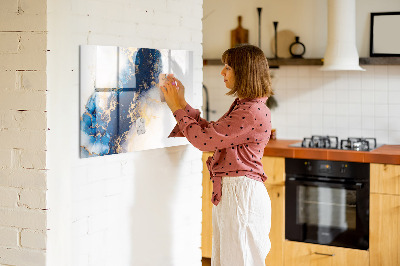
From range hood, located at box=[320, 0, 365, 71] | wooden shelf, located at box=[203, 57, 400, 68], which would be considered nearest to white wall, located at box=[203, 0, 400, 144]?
wooden shelf, located at box=[203, 57, 400, 68]

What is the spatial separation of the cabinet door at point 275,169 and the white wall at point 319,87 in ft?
2.28

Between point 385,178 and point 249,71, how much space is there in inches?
70.7

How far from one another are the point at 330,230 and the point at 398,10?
1.76 meters

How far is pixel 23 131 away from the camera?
2.33 meters

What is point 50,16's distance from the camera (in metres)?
2.26

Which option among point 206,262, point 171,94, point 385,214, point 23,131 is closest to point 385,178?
point 385,214

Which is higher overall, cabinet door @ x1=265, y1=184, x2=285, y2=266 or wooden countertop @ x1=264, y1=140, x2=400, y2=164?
wooden countertop @ x1=264, y1=140, x2=400, y2=164

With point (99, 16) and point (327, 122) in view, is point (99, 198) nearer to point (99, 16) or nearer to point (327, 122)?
point (99, 16)

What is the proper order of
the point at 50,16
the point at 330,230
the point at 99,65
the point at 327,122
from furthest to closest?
1. the point at 327,122
2. the point at 330,230
3. the point at 99,65
4. the point at 50,16

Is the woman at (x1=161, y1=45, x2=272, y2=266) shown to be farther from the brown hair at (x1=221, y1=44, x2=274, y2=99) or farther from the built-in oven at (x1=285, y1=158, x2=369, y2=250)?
the built-in oven at (x1=285, y1=158, x2=369, y2=250)

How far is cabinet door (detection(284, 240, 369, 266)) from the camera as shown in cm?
425

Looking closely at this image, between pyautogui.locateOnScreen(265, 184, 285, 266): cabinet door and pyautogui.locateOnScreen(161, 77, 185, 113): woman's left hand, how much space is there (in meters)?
1.80

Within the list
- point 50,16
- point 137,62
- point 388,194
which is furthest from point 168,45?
point 388,194

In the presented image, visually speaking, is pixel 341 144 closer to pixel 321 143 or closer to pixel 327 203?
pixel 321 143
